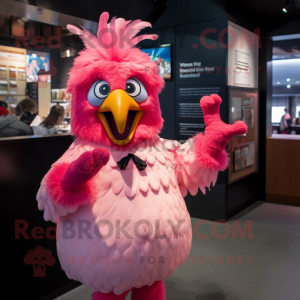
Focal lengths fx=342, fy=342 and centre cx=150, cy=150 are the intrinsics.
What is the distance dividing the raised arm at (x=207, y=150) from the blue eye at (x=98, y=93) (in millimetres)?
485

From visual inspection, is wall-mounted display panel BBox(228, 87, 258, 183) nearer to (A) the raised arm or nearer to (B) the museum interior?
(B) the museum interior

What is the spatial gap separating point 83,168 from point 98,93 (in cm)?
38

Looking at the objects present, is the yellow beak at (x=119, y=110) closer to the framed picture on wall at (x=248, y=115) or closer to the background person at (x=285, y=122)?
the framed picture on wall at (x=248, y=115)

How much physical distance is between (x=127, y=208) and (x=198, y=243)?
2.07m

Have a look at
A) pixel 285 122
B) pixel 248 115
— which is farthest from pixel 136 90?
pixel 285 122

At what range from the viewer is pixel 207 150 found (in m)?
1.63

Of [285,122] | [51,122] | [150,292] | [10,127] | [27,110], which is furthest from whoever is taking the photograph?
[285,122]

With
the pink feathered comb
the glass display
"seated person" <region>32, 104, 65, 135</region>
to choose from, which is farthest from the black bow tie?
the glass display

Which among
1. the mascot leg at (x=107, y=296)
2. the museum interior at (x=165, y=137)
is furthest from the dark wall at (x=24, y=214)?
the mascot leg at (x=107, y=296)

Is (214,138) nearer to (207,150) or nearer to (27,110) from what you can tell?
(207,150)

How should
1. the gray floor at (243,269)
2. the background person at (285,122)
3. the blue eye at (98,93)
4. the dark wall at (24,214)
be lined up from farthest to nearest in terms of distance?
the background person at (285,122) < the gray floor at (243,269) < the dark wall at (24,214) < the blue eye at (98,93)

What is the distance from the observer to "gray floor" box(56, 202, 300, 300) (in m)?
2.38

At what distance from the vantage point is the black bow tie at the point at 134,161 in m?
1.41

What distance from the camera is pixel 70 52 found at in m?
5.41
